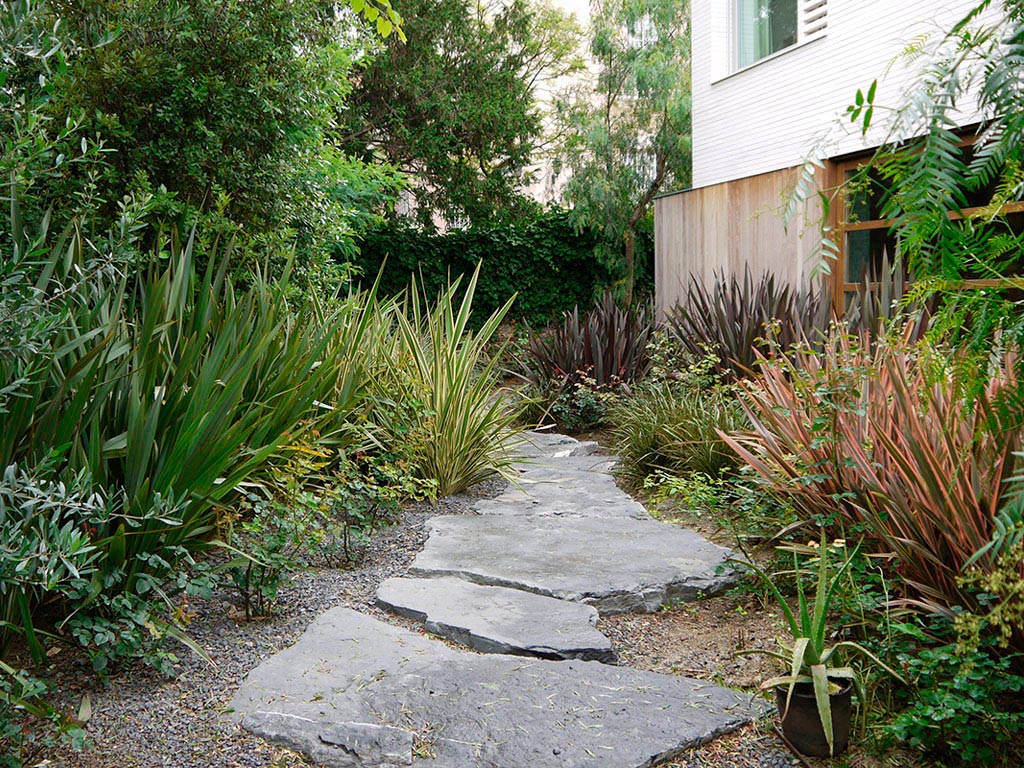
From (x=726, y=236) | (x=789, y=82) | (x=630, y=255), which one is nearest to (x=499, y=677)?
(x=726, y=236)

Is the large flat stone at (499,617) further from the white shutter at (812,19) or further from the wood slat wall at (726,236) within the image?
the white shutter at (812,19)

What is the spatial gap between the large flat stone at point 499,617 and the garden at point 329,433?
17 centimetres

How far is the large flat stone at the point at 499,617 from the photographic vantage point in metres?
2.73

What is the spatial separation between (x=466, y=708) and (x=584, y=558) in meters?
1.49

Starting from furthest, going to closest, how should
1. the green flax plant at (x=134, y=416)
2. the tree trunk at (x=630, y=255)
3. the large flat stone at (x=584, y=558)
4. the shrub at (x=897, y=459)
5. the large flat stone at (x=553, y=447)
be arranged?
the tree trunk at (x=630, y=255) < the large flat stone at (x=553, y=447) < the large flat stone at (x=584, y=558) < the shrub at (x=897, y=459) < the green flax plant at (x=134, y=416)

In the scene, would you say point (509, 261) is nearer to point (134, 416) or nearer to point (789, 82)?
point (789, 82)

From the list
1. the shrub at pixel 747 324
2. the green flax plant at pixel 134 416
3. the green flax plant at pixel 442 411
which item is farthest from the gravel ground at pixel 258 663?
the shrub at pixel 747 324

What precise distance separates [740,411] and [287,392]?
2.88 m

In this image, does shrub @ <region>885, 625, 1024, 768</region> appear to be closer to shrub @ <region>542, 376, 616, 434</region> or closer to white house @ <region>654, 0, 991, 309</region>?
white house @ <region>654, 0, 991, 309</region>

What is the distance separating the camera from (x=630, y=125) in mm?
13906

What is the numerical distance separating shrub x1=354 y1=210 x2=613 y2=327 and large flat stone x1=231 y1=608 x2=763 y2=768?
1087 centimetres

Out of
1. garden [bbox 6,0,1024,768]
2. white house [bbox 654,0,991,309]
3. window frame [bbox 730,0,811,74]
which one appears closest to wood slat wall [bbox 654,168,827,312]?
white house [bbox 654,0,991,309]

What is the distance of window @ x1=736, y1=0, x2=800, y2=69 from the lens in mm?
8594

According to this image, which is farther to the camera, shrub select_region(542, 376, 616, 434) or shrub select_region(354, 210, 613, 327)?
shrub select_region(354, 210, 613, 327)
